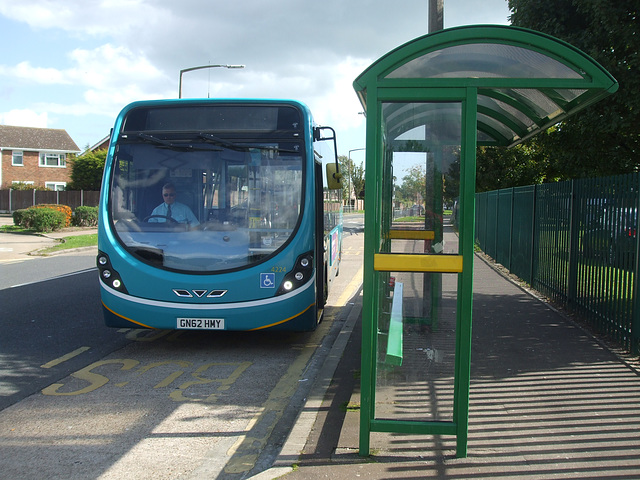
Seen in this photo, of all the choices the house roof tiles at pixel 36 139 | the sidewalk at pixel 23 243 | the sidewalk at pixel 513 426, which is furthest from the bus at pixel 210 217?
the house roof tiles at pixel 36 139

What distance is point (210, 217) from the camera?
7.16 metres

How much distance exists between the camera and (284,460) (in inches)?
156

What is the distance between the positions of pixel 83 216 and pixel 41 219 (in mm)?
4135

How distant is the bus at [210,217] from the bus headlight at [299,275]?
1 centimetres

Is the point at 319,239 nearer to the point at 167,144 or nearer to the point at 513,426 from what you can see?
the point at 167,144

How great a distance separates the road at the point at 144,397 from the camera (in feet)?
13.7

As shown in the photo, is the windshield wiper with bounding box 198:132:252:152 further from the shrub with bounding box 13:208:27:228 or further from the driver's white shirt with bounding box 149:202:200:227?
the shrub with bounding box 13:208:27:228

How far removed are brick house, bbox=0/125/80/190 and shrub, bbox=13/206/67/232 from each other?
2765cm

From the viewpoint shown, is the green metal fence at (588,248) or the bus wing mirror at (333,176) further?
the bus wing mirror at (333,176)

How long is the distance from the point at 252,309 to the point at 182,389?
135cm

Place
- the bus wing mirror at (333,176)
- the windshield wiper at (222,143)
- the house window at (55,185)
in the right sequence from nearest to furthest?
the windshield wiper at (222,143) < the bus wing mirror at (333,176) < the house window at (55,185)

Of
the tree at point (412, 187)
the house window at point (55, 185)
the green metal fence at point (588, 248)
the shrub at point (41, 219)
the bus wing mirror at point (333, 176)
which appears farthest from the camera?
the house window at point (55, 185)

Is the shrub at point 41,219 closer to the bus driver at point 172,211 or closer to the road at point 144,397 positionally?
the road at point 144,397

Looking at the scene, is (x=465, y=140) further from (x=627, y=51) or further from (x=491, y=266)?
(x=491, y=266)
